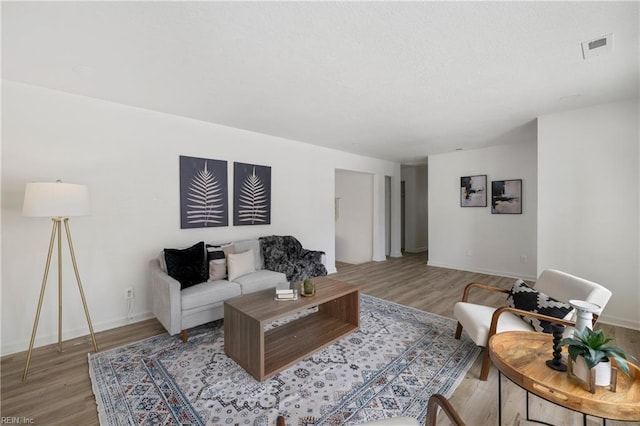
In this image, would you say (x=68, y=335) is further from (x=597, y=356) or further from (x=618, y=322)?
(x=618, y=322)

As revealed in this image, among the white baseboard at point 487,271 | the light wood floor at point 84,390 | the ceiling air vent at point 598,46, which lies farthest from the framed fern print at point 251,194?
the white baseboard at point 487,271

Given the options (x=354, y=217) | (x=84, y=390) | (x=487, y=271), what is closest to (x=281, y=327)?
(x=84, y=390)

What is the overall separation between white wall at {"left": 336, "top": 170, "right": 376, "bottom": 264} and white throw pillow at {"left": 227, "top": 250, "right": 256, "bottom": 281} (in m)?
3.58

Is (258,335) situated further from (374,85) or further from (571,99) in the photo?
(571,99)

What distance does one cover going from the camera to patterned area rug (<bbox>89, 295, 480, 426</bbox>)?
1738mm

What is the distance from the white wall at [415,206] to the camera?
791 centimetres

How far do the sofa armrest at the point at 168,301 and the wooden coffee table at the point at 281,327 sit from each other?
21.0 inches

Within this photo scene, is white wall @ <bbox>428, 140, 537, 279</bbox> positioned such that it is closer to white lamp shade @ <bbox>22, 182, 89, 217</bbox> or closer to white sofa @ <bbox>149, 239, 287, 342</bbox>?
white sofa @ <bbox>149, 239, 287, 342</bbox>

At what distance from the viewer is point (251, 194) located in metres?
4.17

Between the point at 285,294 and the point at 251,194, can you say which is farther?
the point at 251,194

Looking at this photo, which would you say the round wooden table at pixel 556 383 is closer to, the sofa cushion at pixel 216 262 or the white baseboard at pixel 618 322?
the white baseboard at pixel 618 322

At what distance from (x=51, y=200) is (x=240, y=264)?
1.82 metres

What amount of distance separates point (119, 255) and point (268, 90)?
2.48 meters

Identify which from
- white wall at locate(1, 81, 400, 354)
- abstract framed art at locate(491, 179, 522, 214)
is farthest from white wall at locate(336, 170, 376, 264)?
white wall at locate(1, 81, 400, 354)
